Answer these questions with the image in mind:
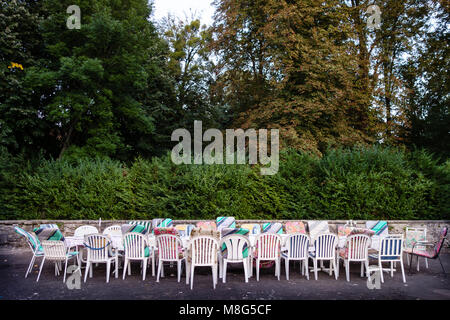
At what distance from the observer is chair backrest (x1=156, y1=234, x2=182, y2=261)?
6910 millimetres

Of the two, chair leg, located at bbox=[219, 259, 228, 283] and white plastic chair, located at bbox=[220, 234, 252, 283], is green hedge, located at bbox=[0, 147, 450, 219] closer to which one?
chair leg, located at bbox=[219, 259, 228, 283]

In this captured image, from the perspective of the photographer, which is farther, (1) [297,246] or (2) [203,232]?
(1) [297,246]

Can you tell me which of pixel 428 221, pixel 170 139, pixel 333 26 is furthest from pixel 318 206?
pixel 170 139

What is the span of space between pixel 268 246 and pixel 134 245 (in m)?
2.87

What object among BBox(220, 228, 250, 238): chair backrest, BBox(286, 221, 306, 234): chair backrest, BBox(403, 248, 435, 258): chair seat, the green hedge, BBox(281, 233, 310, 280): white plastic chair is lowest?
BBox(403, 248, 435, 258): chair seat

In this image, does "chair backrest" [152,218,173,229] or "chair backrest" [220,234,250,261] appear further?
"chair backrest" [152,218,173,229]

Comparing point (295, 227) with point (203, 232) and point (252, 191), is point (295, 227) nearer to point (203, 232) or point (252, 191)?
point (252, 191)

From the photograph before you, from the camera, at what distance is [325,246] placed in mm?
7211

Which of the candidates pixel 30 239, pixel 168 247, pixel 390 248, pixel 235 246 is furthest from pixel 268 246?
pixel 30 239

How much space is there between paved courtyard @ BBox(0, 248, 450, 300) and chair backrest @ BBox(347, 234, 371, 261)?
53 cm

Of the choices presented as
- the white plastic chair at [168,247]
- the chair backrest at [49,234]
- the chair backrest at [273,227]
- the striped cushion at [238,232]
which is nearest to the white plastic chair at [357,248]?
the chair backrest at [273,227]

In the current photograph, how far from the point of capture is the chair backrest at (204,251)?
262 inches

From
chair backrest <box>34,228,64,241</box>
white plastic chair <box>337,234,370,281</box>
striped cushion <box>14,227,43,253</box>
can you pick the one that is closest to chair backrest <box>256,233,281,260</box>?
white plastic chair <box>337,234,370,281</box>
